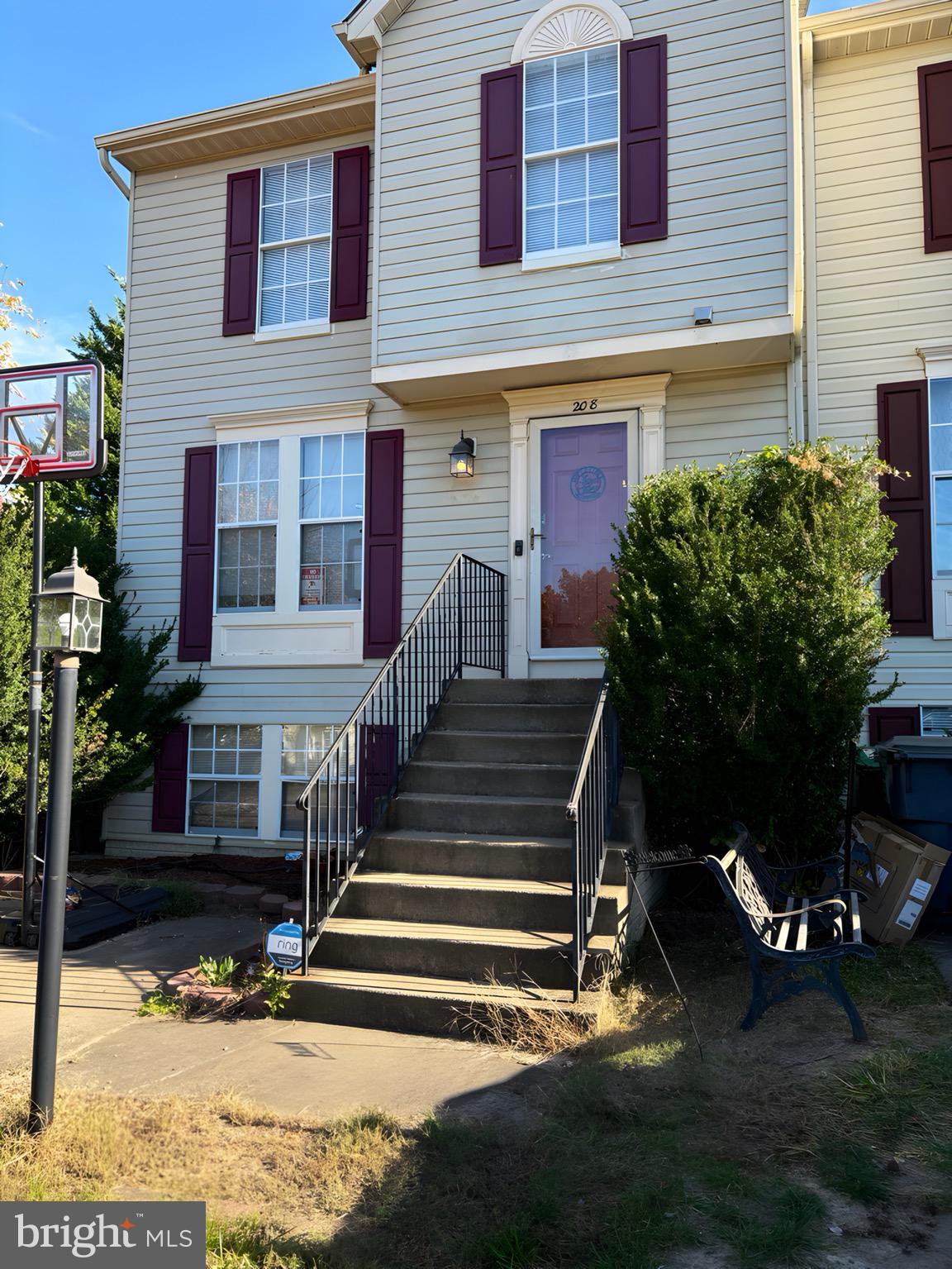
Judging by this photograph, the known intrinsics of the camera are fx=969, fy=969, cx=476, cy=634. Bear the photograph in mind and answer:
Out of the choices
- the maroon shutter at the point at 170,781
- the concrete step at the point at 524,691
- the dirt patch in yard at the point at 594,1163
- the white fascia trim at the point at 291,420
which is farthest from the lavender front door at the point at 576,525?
the dirt patch in yard at the point at 594,1163

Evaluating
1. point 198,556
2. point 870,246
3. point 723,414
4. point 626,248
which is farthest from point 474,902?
point 870,246

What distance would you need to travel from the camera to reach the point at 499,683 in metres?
7.13

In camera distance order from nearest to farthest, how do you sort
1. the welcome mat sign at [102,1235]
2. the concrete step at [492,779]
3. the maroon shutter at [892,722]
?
1. the welcome mat sign at [102,1235]
2. the concrete step at [492,779]
3. the maroon shutter at [892,722]

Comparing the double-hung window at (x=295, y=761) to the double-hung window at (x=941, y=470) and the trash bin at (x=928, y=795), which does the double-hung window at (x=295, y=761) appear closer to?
the trash bin at (x=928, y=795)

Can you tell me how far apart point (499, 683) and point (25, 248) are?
12531 millimetres

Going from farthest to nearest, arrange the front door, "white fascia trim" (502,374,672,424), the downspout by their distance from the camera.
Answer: the downspout → the front door → "white fascia trim" (502,374,672,424)

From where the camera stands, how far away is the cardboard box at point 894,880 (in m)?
5.30

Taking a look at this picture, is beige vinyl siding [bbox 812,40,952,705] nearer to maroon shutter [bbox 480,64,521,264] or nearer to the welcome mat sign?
maroon shutter [bbox 480,64,521,264]

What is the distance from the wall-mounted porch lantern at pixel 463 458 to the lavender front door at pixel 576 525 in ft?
1.96

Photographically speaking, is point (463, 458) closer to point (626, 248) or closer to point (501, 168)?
point (626, 248)

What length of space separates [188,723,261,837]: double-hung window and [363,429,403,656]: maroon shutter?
1597 millimetres

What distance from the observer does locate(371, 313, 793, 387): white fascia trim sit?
7020mm

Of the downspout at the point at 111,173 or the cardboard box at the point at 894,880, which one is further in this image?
the downspout at the point at 111,173

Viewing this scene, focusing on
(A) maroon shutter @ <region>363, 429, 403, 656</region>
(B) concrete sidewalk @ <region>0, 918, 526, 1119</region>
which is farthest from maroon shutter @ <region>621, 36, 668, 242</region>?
(B) concrete sidewalk @ <region>0, 918, 526, 1119</region>
